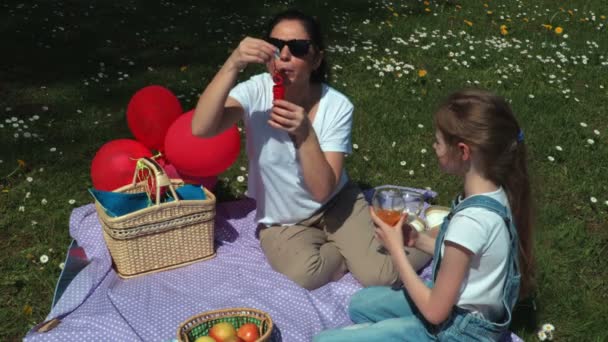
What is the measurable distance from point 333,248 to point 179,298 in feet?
2.94

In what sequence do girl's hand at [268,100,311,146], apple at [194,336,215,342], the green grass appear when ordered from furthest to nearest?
→ the green grass < girl's hand at [268,100,311,146] < apple at [194,336,215,342]

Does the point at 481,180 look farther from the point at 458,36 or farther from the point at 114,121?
the point at 458,36

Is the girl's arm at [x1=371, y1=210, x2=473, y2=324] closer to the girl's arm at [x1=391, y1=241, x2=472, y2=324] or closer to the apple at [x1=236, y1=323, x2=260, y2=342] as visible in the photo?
the girl's arm at [x1=391, y1=241, x2=472, y2=324]

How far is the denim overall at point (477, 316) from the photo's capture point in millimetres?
2586

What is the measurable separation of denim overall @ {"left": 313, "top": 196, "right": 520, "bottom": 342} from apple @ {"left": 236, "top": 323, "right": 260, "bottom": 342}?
0.95 feet

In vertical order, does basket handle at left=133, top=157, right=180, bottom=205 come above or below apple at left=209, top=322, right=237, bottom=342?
above

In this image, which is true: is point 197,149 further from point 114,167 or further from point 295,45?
point 295,45

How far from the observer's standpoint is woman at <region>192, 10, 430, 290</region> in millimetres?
3264

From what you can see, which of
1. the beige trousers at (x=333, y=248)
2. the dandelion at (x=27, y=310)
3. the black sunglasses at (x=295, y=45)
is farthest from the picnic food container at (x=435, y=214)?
the dandelion at (x=27, y=310)

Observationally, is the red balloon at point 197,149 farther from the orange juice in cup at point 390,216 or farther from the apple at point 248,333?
the orange juice in cup at point 390,216

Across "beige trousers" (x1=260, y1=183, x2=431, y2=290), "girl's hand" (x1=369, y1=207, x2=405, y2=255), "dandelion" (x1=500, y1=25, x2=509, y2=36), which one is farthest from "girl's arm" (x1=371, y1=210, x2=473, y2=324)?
"dandelion" (x1=500, y1=25, x2=509, y2=36)

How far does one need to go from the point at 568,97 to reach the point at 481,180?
4472 mm

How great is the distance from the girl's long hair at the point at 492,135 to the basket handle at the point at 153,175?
5.33 ft

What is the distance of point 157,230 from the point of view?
3600 mm
